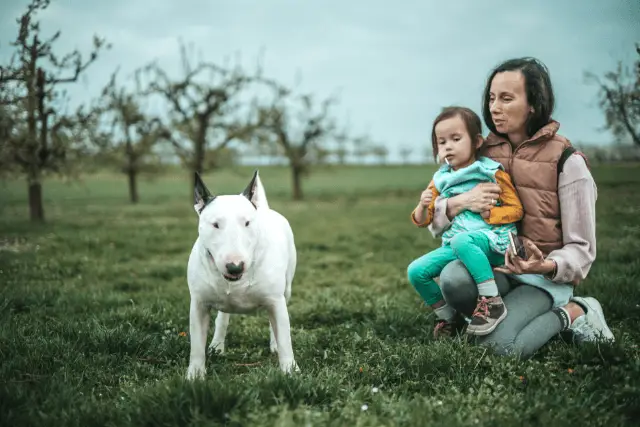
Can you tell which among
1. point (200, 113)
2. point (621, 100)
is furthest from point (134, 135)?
point (621, 100)

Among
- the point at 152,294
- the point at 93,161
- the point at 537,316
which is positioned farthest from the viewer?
the point at 93,161

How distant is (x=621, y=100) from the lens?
9.56 m

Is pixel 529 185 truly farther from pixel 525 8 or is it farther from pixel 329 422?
pixel 525 8

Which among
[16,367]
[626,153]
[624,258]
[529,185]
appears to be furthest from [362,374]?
[626,153]

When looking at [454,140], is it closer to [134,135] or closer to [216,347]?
[216,347]

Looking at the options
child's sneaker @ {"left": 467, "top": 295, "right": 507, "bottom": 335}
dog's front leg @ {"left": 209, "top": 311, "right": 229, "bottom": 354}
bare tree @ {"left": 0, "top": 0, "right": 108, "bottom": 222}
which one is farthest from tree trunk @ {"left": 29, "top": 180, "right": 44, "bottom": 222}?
child's sneaker @ {"left": 467, "top": 295, "right": 507, "bottom": 335}

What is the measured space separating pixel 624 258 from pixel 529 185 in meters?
4.61

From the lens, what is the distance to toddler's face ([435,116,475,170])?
4.45m

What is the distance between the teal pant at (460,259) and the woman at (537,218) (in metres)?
0.13

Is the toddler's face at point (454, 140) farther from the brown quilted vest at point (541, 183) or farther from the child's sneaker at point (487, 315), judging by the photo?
the child's sneaker at point (487, 315)

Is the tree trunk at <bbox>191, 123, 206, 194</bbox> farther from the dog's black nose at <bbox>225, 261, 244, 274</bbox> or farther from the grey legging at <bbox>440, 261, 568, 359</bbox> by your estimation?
the dog's black nose at <bbox>225, 261, 244, 274</bbox>

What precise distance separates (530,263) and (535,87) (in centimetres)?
152

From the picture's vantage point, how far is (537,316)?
436 centimetres

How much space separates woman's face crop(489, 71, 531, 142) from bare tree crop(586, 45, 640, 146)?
5623 mm
